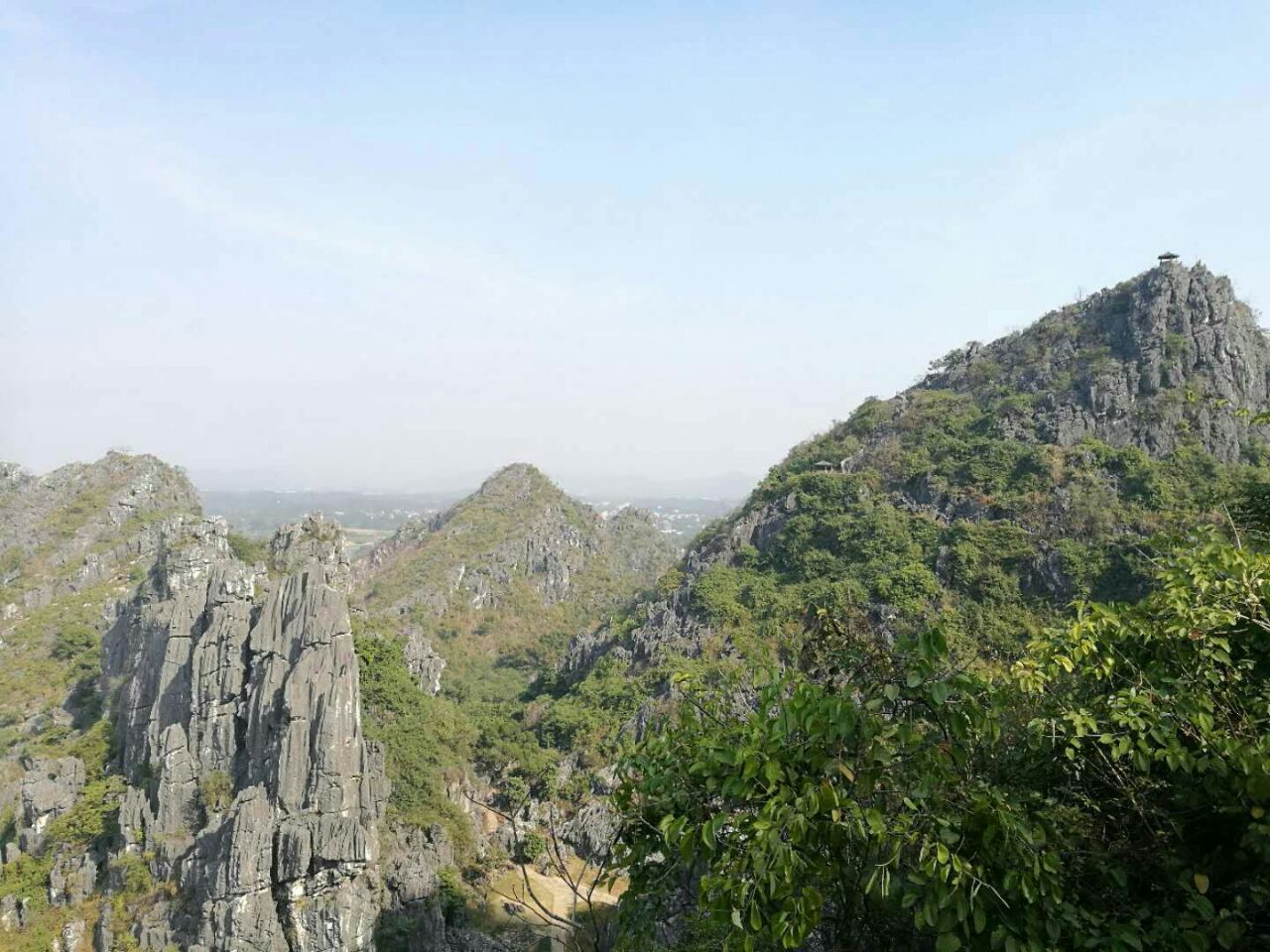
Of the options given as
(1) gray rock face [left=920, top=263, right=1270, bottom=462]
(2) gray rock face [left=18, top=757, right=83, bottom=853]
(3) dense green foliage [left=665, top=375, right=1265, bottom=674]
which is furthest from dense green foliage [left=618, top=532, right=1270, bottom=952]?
(1) gray rock face [left=920, top=263, right=1270, bottom=462]

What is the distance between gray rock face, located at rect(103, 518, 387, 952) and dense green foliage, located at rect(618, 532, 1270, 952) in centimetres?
1897

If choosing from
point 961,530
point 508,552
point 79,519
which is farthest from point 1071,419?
point 79,519

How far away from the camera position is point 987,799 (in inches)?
118

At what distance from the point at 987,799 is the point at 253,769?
78.2 feet

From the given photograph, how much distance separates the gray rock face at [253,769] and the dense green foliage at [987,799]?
19.0 metres

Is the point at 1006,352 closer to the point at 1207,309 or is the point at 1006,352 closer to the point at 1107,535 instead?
the point at 1207,309

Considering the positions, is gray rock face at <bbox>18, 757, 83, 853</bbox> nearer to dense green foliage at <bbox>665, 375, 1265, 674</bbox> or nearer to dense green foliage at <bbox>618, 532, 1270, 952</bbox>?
dense green foliage at <bbox>665, 375, 1265, 674</bbox>

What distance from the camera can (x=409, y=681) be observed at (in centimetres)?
3003

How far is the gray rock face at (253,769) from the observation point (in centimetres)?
1825

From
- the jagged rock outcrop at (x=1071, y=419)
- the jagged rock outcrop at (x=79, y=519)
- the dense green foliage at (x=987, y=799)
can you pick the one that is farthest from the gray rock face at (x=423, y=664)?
the dense green foliage at (x=987, y=799)

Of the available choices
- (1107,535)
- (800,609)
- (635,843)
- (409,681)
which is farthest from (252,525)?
(635,843)

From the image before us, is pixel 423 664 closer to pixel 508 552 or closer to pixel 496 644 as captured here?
pixel 496 644

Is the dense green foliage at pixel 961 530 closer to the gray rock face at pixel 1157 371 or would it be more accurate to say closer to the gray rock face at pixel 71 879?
the gray rock face at pixel 1157 371

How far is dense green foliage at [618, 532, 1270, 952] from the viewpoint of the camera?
2.91 meters
